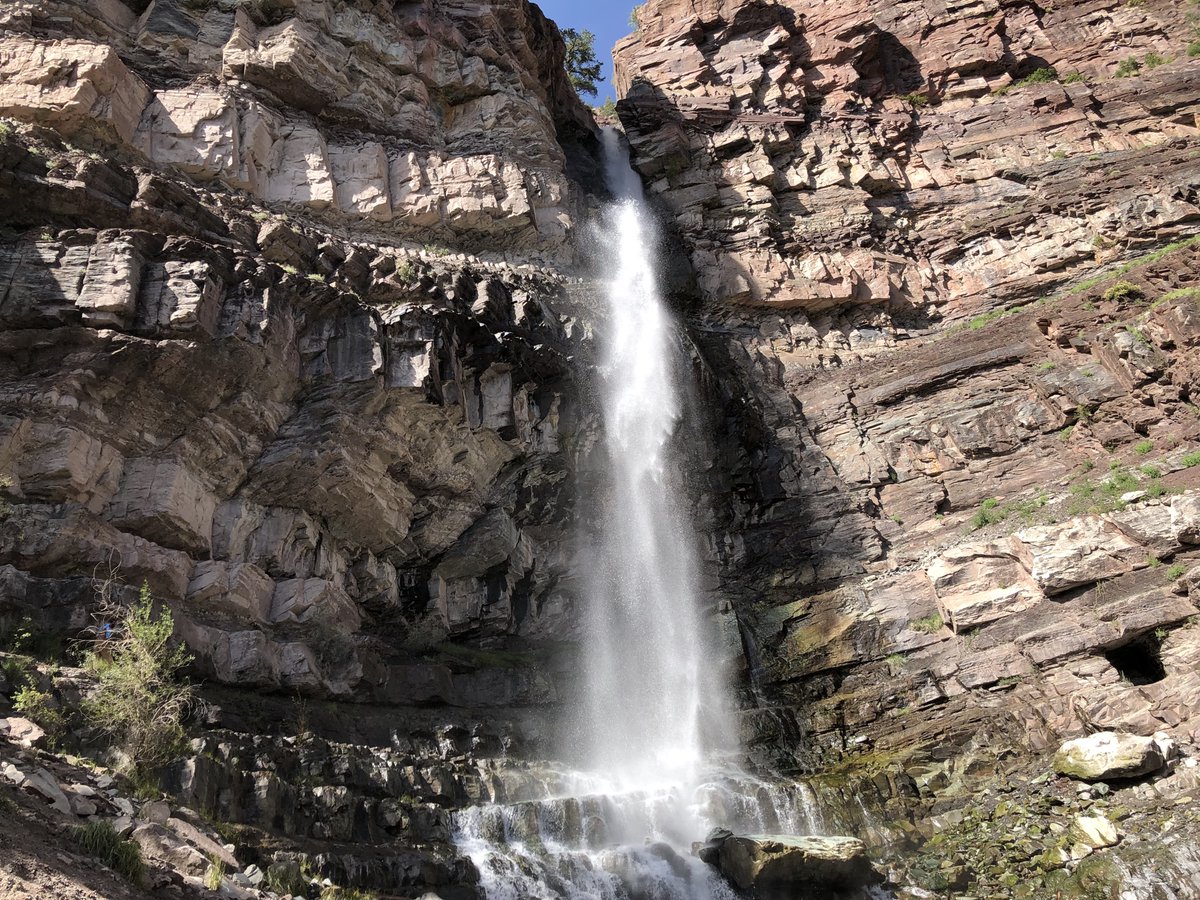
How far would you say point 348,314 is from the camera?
18.0m

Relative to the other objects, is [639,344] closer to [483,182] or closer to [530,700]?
[483,182]

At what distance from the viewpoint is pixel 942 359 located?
24344 mm

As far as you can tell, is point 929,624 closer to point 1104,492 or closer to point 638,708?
point 1104,492

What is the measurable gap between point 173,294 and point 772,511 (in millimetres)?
15208

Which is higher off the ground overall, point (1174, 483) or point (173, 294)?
point (173, 294)

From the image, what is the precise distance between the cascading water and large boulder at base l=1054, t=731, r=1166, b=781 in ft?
14.4

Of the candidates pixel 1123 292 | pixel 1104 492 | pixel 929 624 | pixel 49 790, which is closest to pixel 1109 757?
pixel 929 624

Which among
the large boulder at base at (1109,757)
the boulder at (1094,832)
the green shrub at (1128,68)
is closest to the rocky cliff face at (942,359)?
the green shrub at (1128,68)

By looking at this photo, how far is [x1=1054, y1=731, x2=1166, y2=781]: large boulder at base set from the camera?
13.2 metres

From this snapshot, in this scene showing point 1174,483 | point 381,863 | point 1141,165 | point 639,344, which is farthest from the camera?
point 1141,165

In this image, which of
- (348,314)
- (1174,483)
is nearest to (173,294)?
(348,314)

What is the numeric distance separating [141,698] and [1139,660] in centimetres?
1723

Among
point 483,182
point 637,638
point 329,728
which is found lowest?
point 329,728

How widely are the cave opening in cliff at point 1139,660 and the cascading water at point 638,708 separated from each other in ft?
21.6
